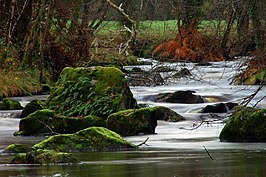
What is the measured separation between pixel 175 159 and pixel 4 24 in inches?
787

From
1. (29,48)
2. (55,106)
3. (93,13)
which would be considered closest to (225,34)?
(55,106)

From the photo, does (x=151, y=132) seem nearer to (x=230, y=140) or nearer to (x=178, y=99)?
(x=230, y=140)

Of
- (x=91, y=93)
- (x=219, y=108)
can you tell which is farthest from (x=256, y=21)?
(x=91, y=93)

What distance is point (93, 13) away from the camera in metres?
32.5

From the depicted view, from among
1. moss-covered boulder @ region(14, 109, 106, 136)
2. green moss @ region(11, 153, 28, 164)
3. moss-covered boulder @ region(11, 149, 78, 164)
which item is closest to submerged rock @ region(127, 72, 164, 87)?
moss-covered boulder @ region(14, 109, 106, 136)

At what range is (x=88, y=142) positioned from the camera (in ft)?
39.0

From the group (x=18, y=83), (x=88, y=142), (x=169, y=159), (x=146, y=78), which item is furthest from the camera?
(x=18, y=83)

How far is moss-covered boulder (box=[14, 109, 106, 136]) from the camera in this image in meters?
15.4

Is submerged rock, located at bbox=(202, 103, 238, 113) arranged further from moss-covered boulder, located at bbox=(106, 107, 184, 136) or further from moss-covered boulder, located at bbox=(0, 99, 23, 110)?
moss-covered boulder, located at bbox=(0, 99, 23, 110)

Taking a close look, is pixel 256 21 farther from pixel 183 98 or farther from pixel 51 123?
pixel 51 123

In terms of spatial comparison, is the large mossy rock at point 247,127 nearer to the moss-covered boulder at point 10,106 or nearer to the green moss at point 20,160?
the green moss at point 20,160

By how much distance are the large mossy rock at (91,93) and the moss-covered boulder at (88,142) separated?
13.4 ft

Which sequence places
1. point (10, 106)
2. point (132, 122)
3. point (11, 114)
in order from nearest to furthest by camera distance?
point (132, 122) → point (11, 114) → point (10, 106)

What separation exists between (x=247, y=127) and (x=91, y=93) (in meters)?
5.20
